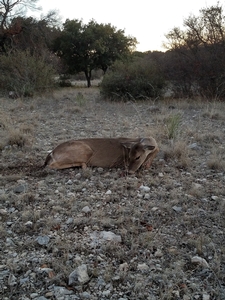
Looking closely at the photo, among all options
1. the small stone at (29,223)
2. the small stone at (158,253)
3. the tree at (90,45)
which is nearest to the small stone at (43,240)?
the small stone at (29,223)

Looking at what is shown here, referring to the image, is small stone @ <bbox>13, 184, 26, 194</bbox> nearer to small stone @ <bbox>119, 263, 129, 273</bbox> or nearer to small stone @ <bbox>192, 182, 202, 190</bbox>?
small stone @ <bbox>119, 263, 129, 273</bbox>

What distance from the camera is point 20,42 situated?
20875mm

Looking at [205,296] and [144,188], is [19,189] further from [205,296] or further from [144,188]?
[205,296]

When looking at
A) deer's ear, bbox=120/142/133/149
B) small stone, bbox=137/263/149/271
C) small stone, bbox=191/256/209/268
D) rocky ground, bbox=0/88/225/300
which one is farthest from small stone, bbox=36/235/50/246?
deer's ear, bbox=120/142/133/149

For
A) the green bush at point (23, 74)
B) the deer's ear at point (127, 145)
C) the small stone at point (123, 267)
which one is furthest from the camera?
the green bush at point (23, 74)

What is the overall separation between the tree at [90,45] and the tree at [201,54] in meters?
12.4

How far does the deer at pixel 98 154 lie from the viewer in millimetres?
4629

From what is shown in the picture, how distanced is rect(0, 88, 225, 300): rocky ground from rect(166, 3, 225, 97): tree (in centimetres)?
635

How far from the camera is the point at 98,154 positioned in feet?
15.5

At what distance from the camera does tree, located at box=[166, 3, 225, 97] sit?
11.2 m

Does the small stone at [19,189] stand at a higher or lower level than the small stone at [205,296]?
higher

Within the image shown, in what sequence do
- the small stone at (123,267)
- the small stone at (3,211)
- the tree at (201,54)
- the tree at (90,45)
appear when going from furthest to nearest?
the tree at (90,45), the tree at (201,54), the small stone at (3,211), the small stone at (123,267)

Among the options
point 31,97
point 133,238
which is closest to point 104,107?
point 31,97

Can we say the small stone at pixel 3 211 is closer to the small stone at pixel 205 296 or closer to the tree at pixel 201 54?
the small stone at pixel 205 296
